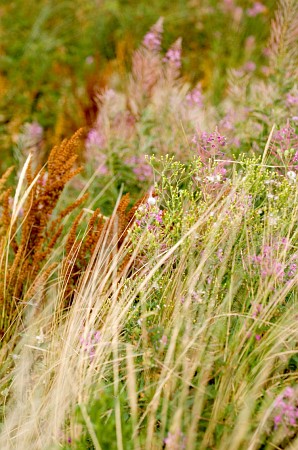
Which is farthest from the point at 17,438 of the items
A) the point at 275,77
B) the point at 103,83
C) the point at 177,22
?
the point at 177,22

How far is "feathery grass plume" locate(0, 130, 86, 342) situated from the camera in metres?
2.70

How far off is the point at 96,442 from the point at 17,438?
387mm

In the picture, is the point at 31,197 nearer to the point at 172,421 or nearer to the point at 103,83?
the point at 172,421

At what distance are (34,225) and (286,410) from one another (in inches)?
58.6

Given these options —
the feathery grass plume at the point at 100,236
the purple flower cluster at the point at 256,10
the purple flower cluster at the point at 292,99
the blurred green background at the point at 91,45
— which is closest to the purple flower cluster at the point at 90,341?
the feathery grass plume at the point at 100,236

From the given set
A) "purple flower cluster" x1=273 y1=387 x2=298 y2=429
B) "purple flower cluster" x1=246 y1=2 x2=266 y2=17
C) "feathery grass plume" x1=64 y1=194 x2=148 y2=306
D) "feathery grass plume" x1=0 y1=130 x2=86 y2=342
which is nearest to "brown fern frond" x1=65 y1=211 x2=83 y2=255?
"feathery grass plume" x1=64 y1=194 x2=148 y2=306

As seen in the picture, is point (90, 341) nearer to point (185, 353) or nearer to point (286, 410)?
point (185, 353)

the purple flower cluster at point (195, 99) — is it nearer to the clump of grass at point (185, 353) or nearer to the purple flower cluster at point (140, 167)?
the purple flower cluster at point (140, 167)

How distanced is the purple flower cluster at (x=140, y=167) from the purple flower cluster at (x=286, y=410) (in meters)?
1.71

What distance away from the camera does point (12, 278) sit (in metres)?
2.74

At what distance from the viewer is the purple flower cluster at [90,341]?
206cm

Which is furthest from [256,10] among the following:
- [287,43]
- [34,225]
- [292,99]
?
[34,225]

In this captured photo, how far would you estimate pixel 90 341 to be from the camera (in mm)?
2168

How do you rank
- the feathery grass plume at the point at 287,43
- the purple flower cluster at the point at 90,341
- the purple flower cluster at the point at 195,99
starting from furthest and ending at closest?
the purple flower cluster at the point at 195,99, the feathery grass plume at the point at 287,43, the purple flower cluster at the point at 90,341
